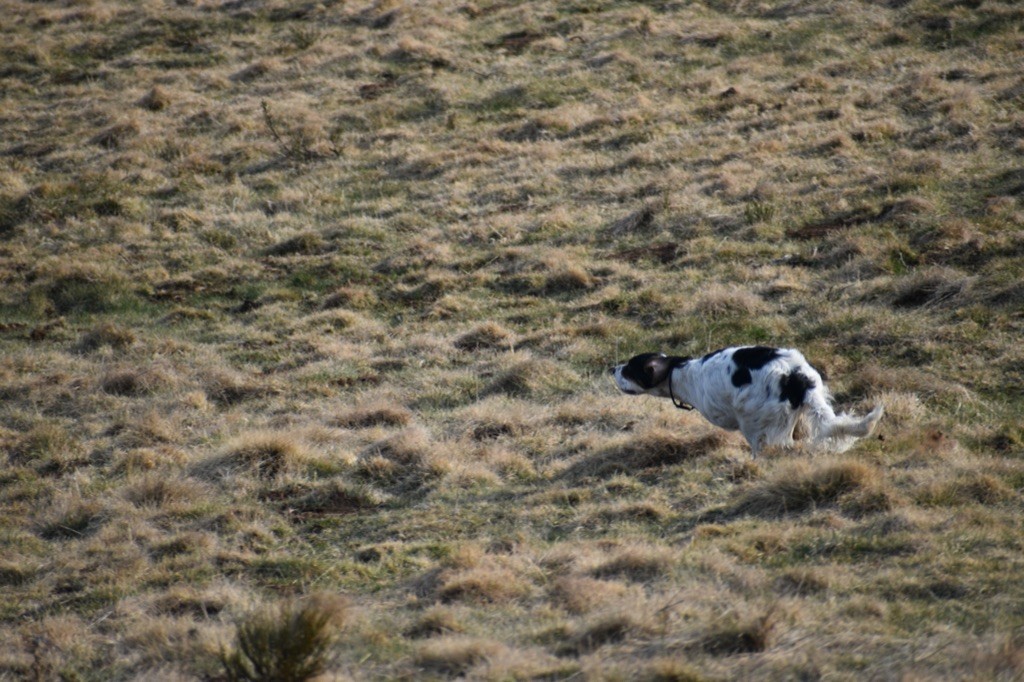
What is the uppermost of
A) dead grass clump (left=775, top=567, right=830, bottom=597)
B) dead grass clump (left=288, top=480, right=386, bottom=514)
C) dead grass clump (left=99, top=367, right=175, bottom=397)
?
dead grass clump (left=775, top=567, right=830, bottom=597)

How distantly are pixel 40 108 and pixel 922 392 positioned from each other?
67.8ft

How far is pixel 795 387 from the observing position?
8539 mm

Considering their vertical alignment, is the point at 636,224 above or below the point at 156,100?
below

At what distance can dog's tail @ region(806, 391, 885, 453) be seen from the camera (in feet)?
27.5

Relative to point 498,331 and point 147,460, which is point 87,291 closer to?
point 498,331

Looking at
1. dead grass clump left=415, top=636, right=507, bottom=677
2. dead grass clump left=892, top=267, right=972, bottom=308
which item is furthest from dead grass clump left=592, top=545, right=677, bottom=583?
dead grass clump left=892, top=267, right=972, bottom=308

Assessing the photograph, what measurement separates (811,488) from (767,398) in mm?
1160

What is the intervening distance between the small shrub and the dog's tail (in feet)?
14.6

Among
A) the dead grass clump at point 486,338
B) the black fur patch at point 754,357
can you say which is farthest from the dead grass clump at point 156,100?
the black fur patch at point 754,357

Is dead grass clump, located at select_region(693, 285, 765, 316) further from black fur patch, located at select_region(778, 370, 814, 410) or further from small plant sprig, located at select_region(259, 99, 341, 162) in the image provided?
small plant sprig, located at select_region(259, 99, 341, 162)

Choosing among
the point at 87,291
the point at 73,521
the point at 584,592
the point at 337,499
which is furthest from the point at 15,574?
the point at 87,291

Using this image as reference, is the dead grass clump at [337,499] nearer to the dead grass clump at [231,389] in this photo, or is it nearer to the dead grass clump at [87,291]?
the dead grass clump at [231,389]

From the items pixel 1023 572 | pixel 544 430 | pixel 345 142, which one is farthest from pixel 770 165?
pixel 1023 572

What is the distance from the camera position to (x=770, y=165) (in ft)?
59.6
